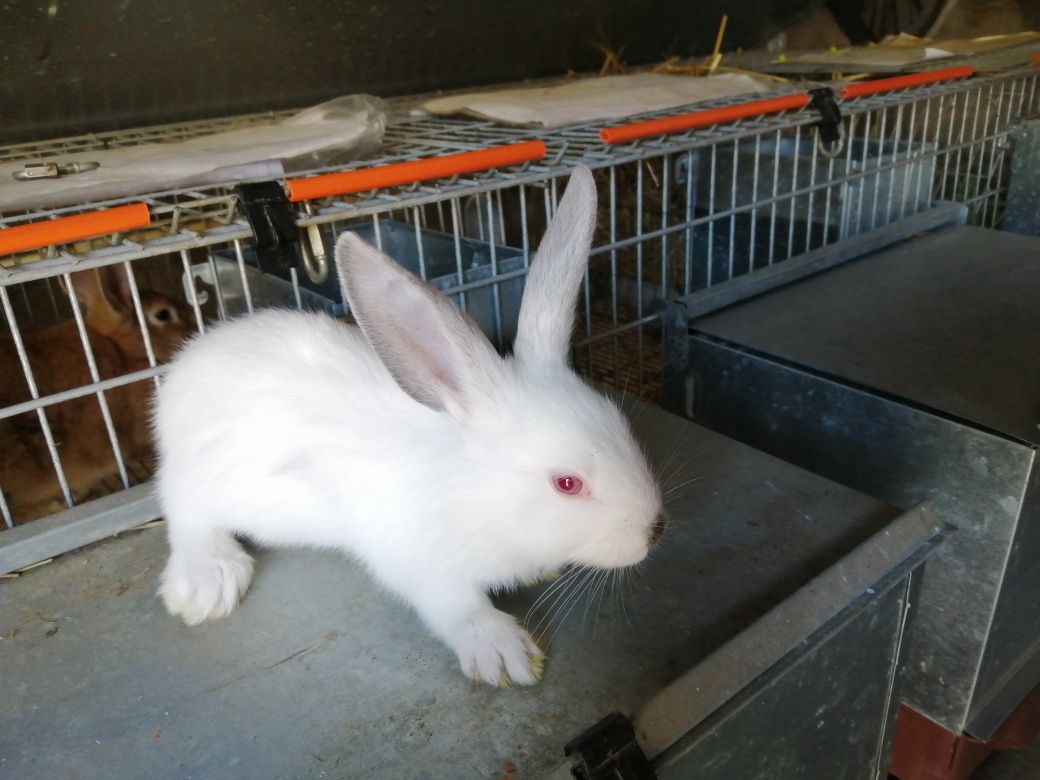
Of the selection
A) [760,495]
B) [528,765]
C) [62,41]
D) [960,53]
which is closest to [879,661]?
[760,495]

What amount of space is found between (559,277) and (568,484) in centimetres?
22

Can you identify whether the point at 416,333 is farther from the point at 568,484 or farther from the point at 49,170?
the point at 49,170

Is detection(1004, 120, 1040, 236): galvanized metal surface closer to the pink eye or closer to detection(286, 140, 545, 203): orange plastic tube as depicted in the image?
detection(286, 140, 545, 203): orange plastic tube

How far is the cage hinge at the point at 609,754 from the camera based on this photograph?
62 centimetres

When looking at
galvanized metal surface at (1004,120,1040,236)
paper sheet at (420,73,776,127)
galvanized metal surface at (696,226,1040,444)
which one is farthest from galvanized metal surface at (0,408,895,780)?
galvanized metal surface at (1004,120,1040,236)

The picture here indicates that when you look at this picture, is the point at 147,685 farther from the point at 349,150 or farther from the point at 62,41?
the point at 62,41

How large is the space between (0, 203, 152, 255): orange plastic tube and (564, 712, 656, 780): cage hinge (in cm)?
67

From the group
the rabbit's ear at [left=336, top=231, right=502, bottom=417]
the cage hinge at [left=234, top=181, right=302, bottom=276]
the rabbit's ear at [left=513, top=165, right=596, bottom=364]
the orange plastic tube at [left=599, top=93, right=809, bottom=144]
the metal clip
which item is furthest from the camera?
the orange plastic tube at [left=599, top=93, right=809, bottom=144]

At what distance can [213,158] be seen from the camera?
1166 mm

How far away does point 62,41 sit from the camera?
134 centimetres

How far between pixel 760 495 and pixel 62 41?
1.26m

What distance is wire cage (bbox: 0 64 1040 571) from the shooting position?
3.27 ft

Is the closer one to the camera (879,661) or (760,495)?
(879,661)

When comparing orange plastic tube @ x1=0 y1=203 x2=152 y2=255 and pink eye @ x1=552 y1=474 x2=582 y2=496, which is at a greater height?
orange plastic tube @ x1=0 y1=203 x2=152 y2=255
